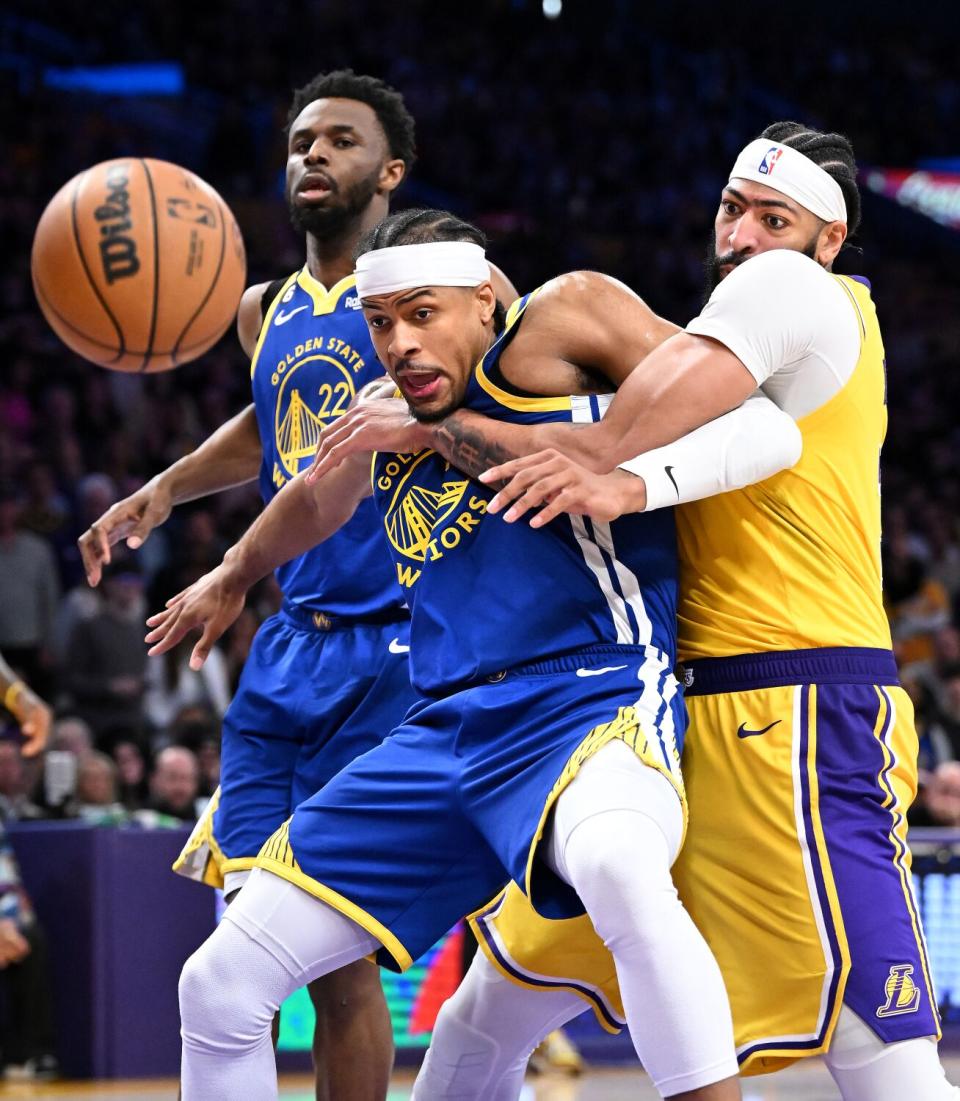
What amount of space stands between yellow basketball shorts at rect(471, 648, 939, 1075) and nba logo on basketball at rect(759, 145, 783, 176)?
0.94 metres

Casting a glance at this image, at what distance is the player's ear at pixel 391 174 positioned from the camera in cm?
478

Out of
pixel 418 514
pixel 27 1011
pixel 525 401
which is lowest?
pixel 27 1011

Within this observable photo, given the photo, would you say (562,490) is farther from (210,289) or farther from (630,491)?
(210,289)

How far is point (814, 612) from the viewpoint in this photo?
3.39 meters

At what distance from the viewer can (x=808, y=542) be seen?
134 inches

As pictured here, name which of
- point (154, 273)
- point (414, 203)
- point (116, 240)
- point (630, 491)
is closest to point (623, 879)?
point (630, 491)

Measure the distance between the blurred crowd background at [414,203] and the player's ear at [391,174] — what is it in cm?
407

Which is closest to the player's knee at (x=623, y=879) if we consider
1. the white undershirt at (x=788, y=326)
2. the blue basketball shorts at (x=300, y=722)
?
the white undershirt at (x=788, y=326)

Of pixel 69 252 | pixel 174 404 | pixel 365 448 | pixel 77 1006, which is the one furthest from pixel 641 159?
pixel 365 448

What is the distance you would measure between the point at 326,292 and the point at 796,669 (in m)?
1.85

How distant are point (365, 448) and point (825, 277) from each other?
0.95 metres

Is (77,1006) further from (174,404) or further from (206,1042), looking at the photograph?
(174,404)

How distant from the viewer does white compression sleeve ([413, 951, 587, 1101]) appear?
362cm

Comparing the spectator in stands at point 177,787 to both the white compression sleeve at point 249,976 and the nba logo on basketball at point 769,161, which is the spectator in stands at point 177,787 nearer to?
the white compression sleeve at point 249,976
